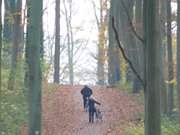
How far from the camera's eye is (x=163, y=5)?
19031mm

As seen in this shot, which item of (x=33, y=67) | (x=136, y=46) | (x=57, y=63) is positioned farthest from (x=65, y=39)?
(x=33, y=67)

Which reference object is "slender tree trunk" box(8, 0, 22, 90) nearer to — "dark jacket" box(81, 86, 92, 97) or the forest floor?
the forest floor

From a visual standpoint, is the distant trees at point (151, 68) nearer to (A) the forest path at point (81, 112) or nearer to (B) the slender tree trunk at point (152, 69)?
(B) the slender tree trunk at point (152, 69)

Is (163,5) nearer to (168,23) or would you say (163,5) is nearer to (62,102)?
(168,23)

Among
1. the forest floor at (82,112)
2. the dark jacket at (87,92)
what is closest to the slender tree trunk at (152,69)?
the forest floor at (82,112)

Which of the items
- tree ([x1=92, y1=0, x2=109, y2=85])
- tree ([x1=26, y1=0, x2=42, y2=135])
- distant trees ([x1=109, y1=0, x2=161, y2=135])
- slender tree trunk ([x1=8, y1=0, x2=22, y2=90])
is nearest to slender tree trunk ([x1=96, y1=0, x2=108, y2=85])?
tree ([x1=92, y1=0, x2=109, y2=85])

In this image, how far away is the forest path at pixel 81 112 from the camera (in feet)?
55.6

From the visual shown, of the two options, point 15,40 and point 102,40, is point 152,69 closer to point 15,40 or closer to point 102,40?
point 15,40

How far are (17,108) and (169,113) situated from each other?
20.8 ft

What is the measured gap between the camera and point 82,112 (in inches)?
819

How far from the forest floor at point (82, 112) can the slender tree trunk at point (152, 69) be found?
12.3 m

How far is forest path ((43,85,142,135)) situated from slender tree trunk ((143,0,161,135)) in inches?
492

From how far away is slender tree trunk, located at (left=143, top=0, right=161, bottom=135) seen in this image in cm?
349

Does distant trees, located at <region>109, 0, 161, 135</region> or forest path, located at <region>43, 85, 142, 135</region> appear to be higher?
distant trees, located at <region>109, 0, 161, 135</region>
